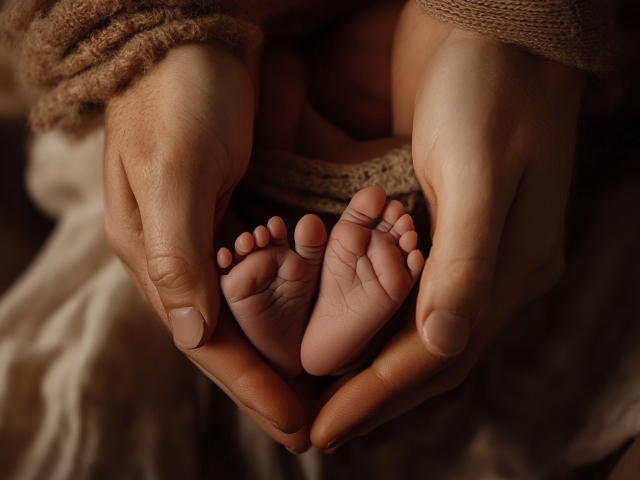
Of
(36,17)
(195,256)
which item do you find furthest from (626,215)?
(36,17)

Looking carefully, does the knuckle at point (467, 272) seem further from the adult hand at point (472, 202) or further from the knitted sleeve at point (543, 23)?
the knitted sleeve at point (543, 23)

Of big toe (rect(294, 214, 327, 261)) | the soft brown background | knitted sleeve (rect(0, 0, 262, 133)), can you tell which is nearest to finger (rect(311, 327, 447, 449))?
big toe (rect(294, 214, 327, 261))

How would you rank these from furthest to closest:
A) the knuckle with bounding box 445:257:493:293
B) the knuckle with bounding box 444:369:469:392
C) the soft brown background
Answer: the soft brown background → the knuckle with bounding box 444:369:469:392 → the knuckle with bounding box 445:257:493:293

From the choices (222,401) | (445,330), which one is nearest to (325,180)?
(445,330)

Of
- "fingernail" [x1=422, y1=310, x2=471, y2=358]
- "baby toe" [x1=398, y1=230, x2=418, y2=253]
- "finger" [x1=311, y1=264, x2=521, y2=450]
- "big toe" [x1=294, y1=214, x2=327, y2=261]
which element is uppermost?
"big toe" [x1=294, y1=214, x2=327, y2=261]

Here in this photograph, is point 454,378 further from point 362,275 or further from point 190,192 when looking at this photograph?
point 190,192

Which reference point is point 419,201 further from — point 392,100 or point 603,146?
point 603,146

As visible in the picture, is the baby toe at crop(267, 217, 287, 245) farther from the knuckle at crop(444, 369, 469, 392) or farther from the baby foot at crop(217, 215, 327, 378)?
the knuckle at crop(444, 369, 469, 392)

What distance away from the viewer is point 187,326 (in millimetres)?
491

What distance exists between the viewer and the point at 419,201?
0.58 metres

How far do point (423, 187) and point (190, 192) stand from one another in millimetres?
210

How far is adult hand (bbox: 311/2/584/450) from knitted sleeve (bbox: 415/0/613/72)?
14mm

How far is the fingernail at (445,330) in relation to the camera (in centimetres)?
45

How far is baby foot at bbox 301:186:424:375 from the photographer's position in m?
0.48
